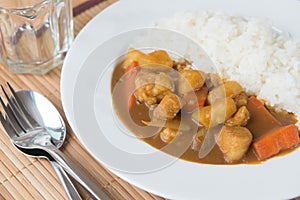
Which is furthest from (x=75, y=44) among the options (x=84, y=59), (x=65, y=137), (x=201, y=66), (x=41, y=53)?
(x=201, y=66)

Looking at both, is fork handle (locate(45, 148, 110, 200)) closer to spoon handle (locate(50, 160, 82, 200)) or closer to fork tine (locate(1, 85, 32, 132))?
spoon handle (locate(50, 160, 82, 200))

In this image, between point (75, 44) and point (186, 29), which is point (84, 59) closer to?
point (75, 44)

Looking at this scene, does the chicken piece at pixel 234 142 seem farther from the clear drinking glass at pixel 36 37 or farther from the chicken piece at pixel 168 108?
the clear drinking glass at pixel 36 37

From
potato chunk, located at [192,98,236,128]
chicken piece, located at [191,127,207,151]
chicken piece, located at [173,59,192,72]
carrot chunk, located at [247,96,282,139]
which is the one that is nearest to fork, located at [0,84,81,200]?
chicken piece, located at [191,127,207,151]

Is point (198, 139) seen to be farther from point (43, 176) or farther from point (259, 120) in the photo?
point (43, 176)

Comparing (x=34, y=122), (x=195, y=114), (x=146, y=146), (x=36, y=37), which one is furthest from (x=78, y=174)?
(x=36, y=37)

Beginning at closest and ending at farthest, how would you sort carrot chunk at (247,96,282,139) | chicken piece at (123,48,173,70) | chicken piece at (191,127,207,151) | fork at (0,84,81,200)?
1. fork at (0,84,81,200)
2. chicken piece at (191,127,207,151)
3. carrot chunk at (247,96,282,139)
4. chicken piece at (123,48,173,70)
